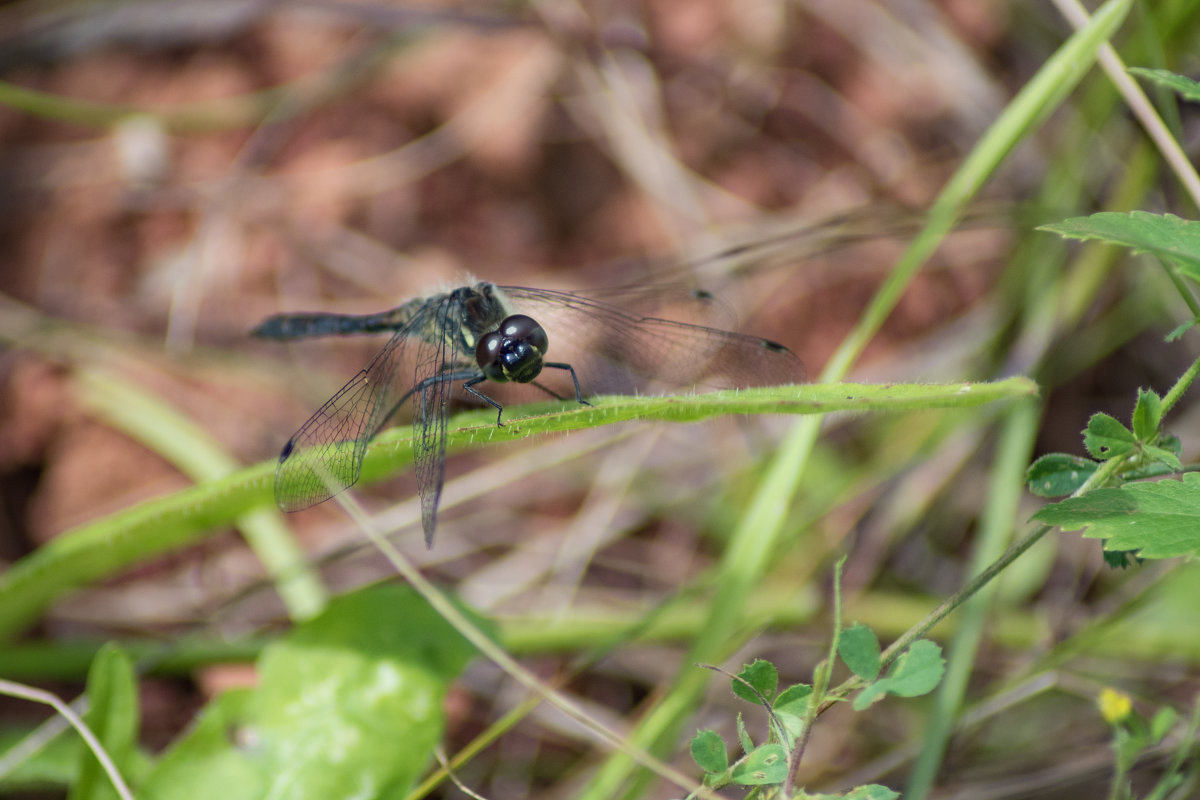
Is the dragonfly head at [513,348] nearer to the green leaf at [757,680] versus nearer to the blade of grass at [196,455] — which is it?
the blade of grass at [196,455]

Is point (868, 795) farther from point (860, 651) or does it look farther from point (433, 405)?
point (433, 405)

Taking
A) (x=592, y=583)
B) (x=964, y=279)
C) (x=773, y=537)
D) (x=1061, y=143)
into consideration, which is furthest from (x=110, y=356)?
(x=1061, y=143)

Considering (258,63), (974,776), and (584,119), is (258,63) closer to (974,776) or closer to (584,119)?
(584,119)

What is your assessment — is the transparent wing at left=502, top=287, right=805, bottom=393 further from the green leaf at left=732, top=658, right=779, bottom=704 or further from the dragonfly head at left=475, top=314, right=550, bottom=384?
the green leaf at left=732, top=658, right=779, bottom=704

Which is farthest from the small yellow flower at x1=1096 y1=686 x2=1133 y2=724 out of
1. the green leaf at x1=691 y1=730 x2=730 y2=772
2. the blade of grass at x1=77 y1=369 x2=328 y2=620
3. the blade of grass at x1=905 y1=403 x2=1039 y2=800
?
the blade of grass at x1=77 y1=369 x2=328 y2=620

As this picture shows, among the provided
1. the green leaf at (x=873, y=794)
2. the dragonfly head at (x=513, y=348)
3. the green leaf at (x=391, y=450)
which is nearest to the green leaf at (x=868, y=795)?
the green leaf at (x=873, y=794)
